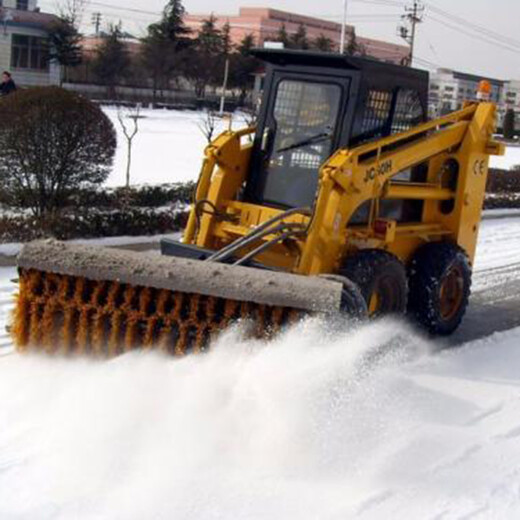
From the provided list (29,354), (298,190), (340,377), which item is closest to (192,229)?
(298,190)

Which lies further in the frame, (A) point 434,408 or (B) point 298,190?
(B) point 298,190

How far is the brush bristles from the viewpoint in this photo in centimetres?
525

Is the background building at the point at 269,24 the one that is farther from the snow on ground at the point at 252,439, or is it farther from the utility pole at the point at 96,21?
the snow on ground at the point at 252,439

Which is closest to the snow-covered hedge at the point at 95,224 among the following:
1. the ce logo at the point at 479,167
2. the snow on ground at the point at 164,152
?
the snow on ground at the point at 164,152

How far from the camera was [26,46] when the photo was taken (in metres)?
47.4

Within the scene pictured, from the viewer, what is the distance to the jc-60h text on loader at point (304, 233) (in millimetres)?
5297

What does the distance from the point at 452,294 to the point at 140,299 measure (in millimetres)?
3219

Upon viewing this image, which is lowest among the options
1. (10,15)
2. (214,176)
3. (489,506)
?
(489,506)

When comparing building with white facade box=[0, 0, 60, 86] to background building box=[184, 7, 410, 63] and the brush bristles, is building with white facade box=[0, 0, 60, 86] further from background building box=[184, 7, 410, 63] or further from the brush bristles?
Result: the brush bristles

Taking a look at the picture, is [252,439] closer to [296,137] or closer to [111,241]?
[296,137]

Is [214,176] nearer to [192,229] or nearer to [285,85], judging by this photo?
[192,229]

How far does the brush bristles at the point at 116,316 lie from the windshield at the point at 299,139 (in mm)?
1701

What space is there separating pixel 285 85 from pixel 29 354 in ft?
9.53

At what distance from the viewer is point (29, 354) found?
559 centimetres
